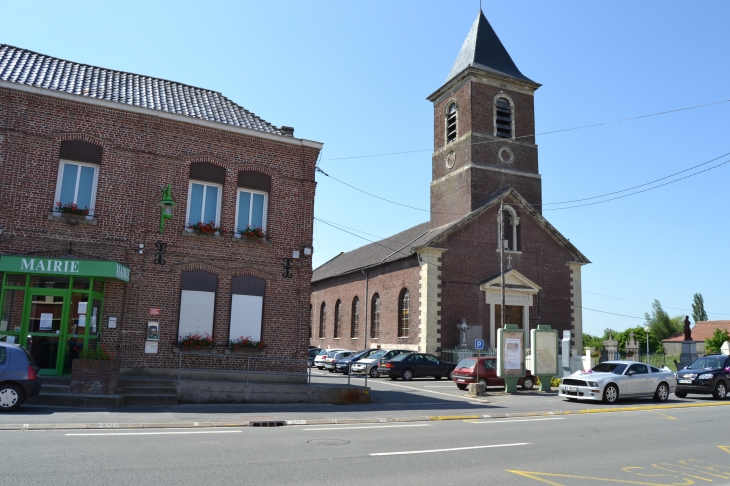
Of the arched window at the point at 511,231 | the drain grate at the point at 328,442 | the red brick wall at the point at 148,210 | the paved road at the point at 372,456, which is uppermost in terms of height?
the arched window at the point at 511,231

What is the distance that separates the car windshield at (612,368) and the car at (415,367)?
922cm

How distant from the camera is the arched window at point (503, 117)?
3697 cm

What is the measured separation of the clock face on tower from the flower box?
27242 millimetres

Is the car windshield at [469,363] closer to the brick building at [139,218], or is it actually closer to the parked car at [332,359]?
the brick building at [139,218]

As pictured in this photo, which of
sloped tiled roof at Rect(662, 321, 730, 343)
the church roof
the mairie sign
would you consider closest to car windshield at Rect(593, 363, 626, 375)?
the mairie sign

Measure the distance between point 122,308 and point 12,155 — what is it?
5.16 m

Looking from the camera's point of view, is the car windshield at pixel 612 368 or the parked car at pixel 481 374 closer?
the car windshield at pixel 612 368

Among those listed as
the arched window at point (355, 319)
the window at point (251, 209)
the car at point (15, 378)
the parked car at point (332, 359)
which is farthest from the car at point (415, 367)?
the car at point (15, 378)

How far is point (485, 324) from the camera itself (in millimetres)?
33031

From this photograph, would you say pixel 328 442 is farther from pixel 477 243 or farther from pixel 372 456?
pixel 477 243

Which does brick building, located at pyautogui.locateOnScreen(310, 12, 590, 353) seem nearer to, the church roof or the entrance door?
the church roof

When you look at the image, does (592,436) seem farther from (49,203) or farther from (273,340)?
(49,203)

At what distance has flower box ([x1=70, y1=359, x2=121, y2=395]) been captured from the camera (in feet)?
46.2

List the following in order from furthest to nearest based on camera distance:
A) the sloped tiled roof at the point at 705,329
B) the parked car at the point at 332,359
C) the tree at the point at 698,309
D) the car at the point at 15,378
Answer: the tree at the point at 698,309, the sloped tiled roof at the point at 705,329, the parked car at the point at 332,359, the car at the point at 15,378
